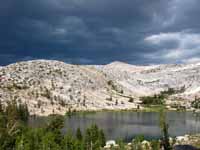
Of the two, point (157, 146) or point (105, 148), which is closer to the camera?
point (157, 146)

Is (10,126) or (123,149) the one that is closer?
(123,149)

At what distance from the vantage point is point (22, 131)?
431 ft

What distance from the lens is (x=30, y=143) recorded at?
114312 mm

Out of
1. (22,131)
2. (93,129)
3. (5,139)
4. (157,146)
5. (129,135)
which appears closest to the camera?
(5,139)

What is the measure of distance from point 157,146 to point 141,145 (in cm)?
1191

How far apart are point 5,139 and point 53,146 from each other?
14.9 meters

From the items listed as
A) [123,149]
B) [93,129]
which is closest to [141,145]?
[123,149]

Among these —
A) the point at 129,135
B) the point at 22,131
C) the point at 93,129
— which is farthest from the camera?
the point at 129,135

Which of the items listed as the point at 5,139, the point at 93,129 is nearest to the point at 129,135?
the point at 93,129

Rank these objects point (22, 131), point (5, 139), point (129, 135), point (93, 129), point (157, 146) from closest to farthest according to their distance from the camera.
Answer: point (5, 139) < point (157, 146) < point (22, 131) < point (93, 129) < point (129, 135)

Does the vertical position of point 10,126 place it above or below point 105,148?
above

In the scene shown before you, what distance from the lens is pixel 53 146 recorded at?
379ft

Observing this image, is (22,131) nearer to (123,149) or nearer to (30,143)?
(30,143)

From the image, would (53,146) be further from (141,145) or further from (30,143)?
(141,145)
